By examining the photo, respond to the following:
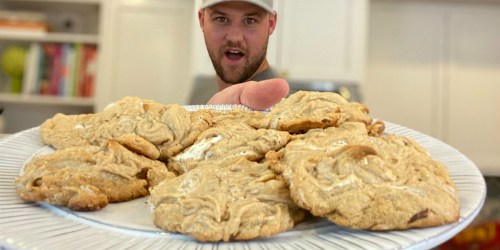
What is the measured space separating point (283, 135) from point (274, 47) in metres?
1.74

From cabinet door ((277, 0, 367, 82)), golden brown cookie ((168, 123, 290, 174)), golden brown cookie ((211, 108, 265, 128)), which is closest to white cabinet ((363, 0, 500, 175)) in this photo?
cabinet door ((277, 0, 367, 82))

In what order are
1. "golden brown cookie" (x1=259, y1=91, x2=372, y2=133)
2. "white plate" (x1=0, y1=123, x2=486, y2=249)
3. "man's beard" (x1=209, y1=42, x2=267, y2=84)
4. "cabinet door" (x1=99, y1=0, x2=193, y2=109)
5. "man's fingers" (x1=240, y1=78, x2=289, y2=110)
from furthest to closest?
"cabinet door" (x1=99, y1=0, x2=193, y2=109) < "man's beard" (x1=209, y1=42, x2=267, y2=84) < "man's fingers" (x1=240, y1=78, x2=289, y2=110) < "golden brown cookie" (x1=259, y1=91, x2=372, y2=133) < "white plate" (x1=0, y1=123, x2=486, y2=249)

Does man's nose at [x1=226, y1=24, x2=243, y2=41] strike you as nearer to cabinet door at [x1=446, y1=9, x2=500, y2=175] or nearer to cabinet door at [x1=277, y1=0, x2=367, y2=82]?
cabinet door at [x1=277, y1=0, x2=367, y2=82]

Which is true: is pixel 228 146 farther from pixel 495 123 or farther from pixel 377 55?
pixel 495 123

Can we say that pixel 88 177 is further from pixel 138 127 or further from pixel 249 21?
pixel 249 21

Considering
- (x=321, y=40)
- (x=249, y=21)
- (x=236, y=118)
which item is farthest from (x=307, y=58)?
(x=236, y=118)

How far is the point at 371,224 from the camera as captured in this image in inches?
18.3

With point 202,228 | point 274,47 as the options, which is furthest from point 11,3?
point 202,228

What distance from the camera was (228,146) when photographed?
24.3 inches

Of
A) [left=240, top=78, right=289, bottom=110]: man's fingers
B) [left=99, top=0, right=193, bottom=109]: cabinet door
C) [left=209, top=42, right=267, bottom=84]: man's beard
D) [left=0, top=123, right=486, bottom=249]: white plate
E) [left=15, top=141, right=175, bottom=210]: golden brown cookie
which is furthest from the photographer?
[left=99, top=0, right=193, bottom=109]: cabinet door

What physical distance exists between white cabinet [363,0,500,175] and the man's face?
1.21 metres

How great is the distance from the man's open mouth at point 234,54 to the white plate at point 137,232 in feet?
3.31

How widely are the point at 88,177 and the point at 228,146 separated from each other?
18cm

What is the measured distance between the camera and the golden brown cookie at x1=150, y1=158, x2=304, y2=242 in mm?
458
